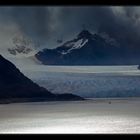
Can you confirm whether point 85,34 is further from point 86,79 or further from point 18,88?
point 18,88

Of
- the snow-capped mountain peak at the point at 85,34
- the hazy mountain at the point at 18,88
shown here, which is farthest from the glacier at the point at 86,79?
the snow-capped mountain peak at the point at 85,34

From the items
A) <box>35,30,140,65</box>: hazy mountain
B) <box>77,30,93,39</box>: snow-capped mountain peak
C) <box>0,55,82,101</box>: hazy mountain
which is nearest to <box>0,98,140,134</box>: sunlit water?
<box>0,55,82,101</box>: hazy mountain

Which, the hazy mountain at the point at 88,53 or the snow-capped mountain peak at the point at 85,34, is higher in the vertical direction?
the snow-capped mountain peak at the point at 85,34

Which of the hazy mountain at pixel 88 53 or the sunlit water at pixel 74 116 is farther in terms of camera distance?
the hazy mountain at pixel 88 53

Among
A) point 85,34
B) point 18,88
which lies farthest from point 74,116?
point 85,34

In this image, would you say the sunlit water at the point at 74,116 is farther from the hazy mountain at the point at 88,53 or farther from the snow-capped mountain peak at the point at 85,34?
the snow-capped mountain peak at the point at 85,34

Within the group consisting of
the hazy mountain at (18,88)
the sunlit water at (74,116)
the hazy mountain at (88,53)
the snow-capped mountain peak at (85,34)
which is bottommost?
the sunlit water at (74,116)
